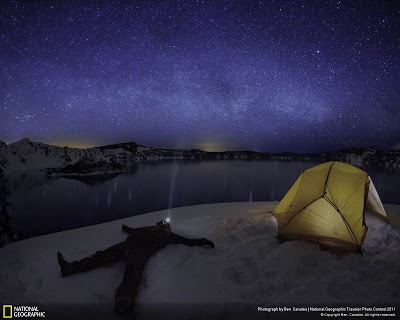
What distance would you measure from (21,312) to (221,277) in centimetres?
363

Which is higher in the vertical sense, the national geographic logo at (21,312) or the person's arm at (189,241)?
the person's arm at (189,241)

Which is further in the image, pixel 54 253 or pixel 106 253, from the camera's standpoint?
pixel 54 253

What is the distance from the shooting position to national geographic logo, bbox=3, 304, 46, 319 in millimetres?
3416

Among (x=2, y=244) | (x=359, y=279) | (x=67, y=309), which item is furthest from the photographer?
(x=2, y=244)

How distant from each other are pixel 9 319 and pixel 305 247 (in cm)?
627

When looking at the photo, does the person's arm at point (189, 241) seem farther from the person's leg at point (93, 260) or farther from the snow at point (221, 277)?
the person's leg at point (93, 260)

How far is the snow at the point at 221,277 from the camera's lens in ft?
11.5

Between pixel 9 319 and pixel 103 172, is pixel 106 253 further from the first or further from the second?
pixel 103 172

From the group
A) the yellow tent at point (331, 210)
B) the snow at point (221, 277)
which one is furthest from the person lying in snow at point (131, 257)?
the yellow tent at point (331, 210)

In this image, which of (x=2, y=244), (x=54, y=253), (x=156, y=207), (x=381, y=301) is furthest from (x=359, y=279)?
(x=156, y=207)

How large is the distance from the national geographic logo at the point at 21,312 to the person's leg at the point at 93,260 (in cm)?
80

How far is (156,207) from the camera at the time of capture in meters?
19.6

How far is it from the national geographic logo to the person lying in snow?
805 millimetres

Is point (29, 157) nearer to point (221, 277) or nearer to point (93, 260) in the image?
point (93, 260)
